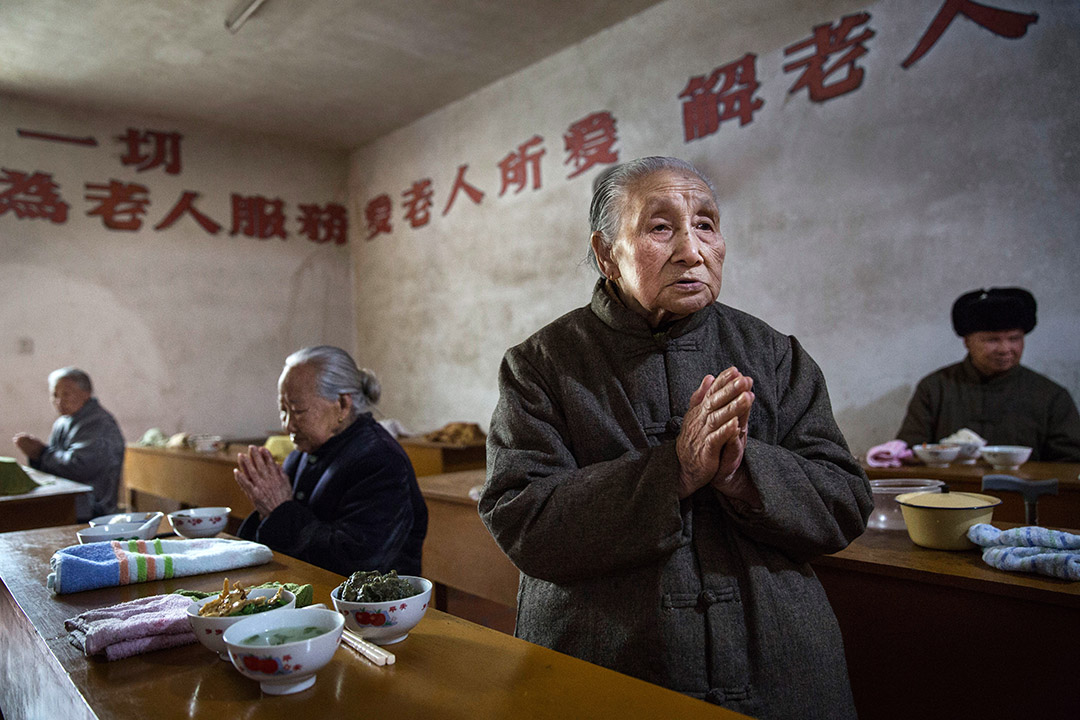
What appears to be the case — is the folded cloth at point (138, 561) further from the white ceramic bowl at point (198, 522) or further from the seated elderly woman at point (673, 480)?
the seated elderly woman at point (673, 480)

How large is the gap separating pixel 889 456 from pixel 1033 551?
71.8 inches

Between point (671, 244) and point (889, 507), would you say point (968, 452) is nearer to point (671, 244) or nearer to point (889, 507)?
point (889, 507)

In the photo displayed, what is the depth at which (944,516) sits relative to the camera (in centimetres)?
165

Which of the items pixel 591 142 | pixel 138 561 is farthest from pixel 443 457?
pixel 138 561

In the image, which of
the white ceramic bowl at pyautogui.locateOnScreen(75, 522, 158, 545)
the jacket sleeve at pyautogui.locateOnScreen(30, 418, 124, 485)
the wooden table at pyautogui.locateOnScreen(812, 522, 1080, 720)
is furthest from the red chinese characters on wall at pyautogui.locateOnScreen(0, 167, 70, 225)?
the wooden table at pyautogui.locateOnScreen(812, 522, 1080, 720)

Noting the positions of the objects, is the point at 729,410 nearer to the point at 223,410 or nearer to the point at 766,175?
the point at 766,175

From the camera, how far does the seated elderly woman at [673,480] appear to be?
1.24 meters

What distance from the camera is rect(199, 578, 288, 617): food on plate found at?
115cm

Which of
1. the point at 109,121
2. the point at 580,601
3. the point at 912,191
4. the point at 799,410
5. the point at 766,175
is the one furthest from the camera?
the point at 109,121

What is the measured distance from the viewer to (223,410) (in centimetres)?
734

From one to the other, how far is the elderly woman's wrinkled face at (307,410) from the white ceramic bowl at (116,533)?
49cm

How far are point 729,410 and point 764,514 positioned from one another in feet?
0.61

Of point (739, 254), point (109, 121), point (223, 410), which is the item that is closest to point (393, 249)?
point (223, 410)

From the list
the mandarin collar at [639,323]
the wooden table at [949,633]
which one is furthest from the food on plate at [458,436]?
the mandarin collar at [639,323]
